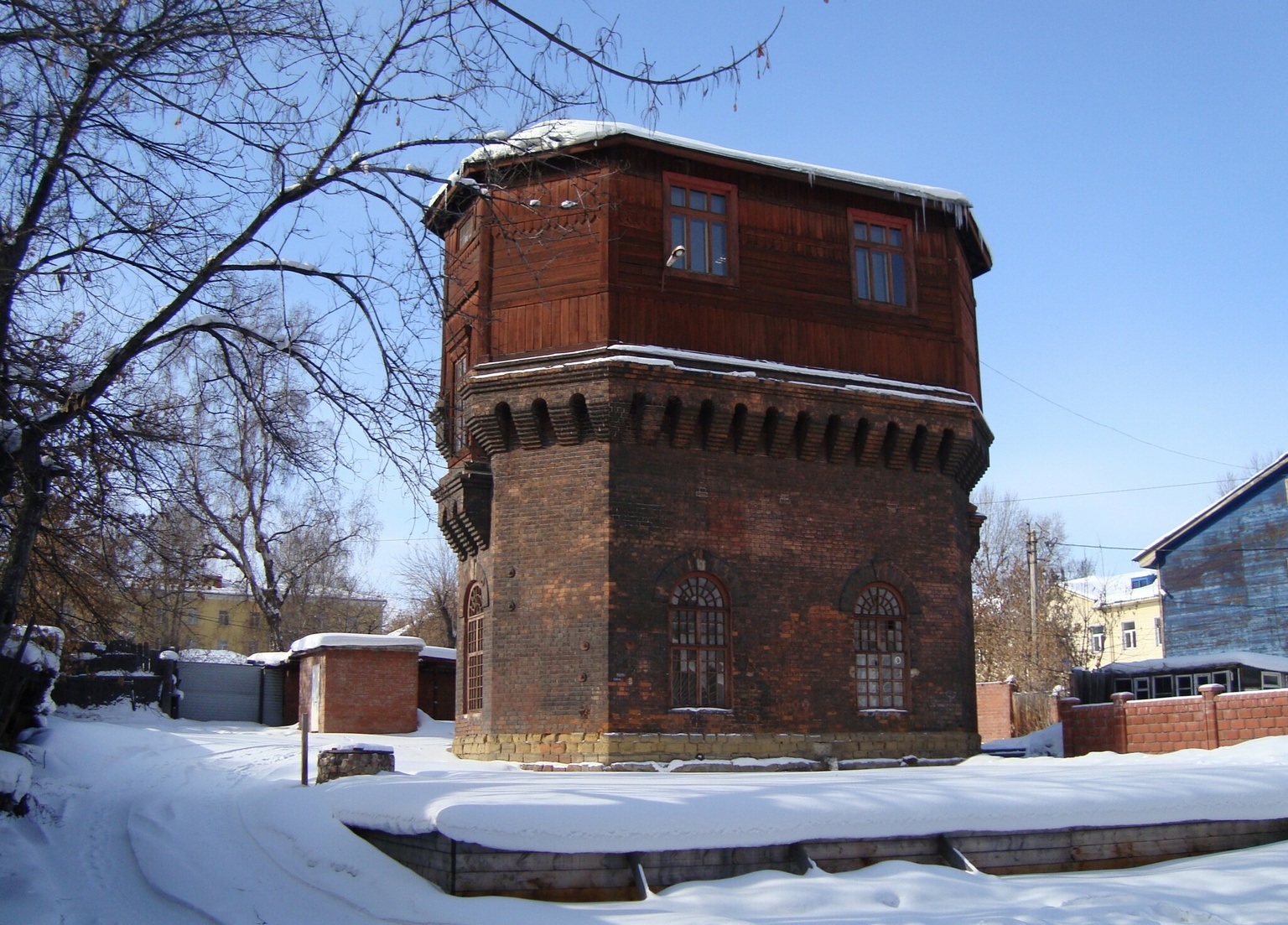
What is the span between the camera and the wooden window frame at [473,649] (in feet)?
62.0

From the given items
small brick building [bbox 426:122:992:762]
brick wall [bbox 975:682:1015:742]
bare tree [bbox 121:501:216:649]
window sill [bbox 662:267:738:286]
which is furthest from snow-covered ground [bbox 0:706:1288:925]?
brick wall [bbox 975:682:1015:742]

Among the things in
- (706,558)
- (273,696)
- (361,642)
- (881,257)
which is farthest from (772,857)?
(273,696)

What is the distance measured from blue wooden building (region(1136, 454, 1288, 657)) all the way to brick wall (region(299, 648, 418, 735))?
83.6ft

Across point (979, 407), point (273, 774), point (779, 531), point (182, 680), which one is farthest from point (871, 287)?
A: point (182, 680)

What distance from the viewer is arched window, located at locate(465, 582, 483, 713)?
62.1 ft

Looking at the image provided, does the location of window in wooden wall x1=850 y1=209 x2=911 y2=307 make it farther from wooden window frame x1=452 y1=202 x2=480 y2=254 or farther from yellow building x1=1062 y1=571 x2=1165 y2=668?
yellow building x1=1062 y1=571 x2=1165 y2=668

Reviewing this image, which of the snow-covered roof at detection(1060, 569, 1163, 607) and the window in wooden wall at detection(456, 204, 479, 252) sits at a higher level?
the window in wooden wall at detection(456, 204, 479, 252)

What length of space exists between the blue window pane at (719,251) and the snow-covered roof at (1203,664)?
53.1ft

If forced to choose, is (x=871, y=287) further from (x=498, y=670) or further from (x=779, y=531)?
(x=498, y=670)

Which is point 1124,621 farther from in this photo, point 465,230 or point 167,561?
point 167,561

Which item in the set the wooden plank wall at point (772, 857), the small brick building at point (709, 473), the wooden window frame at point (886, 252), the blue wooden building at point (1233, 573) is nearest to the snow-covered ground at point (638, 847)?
the wooden plank wall at point (772, 857)

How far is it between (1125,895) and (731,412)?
1006cm

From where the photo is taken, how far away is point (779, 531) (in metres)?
18.4

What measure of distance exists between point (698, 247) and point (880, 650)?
7.05 meters
